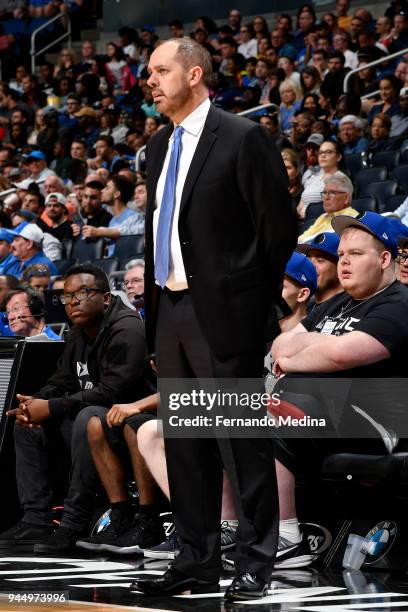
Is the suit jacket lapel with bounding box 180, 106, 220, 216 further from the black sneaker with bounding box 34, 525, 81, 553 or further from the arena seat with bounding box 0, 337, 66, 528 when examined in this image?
the arena seat with bounding box 0, 337, 66, 528

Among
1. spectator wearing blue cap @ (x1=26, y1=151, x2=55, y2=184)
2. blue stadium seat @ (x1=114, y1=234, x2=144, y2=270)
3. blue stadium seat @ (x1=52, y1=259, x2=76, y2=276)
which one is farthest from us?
spectator wearing blue cap @ (x1=26, y1=151, x2=55, y2=184)

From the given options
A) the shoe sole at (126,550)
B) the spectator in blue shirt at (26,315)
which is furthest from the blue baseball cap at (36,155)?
the shoe sole at (126,550)

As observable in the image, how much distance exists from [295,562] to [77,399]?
5.07 feet

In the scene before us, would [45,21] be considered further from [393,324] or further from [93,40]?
[393,324]

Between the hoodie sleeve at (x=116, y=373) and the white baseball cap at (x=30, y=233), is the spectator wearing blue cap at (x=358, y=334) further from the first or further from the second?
the white baseball cap at (x=30, y=233)

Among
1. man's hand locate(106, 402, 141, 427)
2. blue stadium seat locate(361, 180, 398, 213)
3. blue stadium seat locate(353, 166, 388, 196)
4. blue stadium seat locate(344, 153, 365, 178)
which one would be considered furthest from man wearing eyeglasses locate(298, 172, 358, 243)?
man's hand locate(106, 402, 141, 427)

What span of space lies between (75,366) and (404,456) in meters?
2.12

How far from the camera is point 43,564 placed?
4660 mm

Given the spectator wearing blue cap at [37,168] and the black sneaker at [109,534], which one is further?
the spectator wearing blue cap at [37,168]

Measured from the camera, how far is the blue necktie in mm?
3781

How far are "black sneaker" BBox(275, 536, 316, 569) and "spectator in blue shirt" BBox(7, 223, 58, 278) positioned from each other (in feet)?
19.9

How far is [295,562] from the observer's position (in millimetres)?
4461

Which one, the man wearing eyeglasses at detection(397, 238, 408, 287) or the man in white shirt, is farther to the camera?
the man in white shirt

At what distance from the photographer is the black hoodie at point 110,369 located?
215 inches
